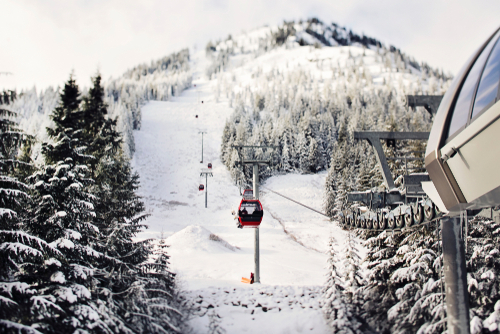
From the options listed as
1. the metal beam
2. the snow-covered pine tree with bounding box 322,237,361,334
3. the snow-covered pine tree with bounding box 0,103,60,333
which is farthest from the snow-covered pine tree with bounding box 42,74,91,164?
the snow-covered pine tree with bounding box 322,237,361,334

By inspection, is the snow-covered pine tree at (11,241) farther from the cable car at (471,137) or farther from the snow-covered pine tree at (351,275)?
the snow-covered pine tree at (351,275)

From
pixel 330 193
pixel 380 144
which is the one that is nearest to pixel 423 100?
pixel 380 144

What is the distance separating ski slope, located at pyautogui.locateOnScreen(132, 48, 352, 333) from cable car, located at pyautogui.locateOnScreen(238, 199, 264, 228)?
3.50 metres

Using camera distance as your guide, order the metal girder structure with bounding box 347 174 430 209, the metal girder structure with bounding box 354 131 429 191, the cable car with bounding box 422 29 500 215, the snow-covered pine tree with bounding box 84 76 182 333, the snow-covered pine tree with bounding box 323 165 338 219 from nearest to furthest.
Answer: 1. the cable car with bounding box 422 29 500 215
2. the metal girder structure with bounding box 347 174 430 209
3. the metal girder structure with bounding box 354 131 429 191
4. the snow-covered pine tree with bounding box 84 76 182 333
5. the snow-covered pine tree with bounding box 323 165 338 219

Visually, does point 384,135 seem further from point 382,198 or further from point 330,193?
point 330,193

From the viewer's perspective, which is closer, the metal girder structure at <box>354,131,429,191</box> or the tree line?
the tree line

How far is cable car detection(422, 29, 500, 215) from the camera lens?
283cm

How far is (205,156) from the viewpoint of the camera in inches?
2795

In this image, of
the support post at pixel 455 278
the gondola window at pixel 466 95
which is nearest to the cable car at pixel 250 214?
the support post at pixel 455 278

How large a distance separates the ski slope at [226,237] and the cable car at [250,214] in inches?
138

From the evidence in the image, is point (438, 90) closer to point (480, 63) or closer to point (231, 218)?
point (231, 218)

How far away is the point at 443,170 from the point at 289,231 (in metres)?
36.6

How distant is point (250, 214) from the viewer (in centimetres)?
1648

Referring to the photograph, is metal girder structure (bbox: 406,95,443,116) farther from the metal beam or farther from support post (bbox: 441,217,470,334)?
support post (bbox: 441,217,470,334)
